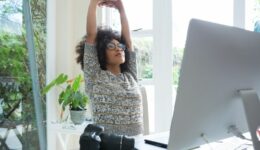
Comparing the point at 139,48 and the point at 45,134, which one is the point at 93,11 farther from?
the point at 45,134

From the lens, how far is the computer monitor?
0.72 metres

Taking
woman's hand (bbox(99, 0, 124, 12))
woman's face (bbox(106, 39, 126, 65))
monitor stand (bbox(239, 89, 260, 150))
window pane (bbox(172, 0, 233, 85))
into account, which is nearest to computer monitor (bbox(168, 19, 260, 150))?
monitor stand (bbox(239, 89, 260, 150))

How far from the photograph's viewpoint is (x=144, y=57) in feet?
9.56

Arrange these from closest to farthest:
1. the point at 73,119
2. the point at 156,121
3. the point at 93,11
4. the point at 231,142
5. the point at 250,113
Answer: the point at 250,113
the point at 231,142
the point at 93,11
the point at 73,119
the point at 156,121

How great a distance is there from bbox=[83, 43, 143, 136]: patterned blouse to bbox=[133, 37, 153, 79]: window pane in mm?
1126

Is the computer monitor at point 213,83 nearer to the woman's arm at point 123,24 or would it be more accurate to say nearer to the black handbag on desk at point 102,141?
the black handbag on desk at point 102,141

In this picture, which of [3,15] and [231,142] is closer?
[231,142]

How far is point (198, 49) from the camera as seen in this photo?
719 mm

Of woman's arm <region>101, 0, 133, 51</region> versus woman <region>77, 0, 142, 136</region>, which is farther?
woman's arm <region>101, 0, 133, 51</region>

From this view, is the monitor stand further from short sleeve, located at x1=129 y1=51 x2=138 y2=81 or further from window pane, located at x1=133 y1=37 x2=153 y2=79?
window pane, located at x1=133 y1=37 x2=153 y2=79

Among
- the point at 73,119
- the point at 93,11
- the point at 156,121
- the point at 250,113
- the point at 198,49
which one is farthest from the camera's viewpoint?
the point at 156,121

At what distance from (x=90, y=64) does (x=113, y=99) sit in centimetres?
28

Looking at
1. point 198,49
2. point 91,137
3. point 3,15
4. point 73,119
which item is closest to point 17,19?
point 3,15

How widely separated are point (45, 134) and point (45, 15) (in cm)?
123
